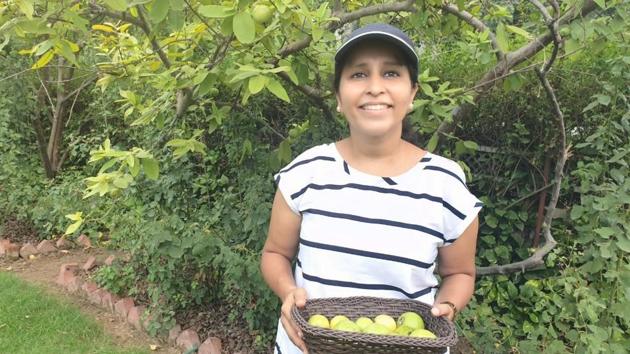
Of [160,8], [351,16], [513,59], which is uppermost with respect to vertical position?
[351,16]

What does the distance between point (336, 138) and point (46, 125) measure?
189 inches

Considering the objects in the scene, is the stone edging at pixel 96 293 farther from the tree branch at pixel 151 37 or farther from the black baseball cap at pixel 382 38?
the black baseball cap at pixel 382 38

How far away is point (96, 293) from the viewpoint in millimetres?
4285

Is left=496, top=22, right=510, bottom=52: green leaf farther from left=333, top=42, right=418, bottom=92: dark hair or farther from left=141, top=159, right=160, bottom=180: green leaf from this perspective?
left=141, top=159, right=160, bottom=180: green leaf

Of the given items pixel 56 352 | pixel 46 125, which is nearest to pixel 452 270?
pixel 56 352

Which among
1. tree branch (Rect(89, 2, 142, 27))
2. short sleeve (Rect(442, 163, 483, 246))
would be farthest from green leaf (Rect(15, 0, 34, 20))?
short sleeve (Rect(442, 163, 483, 246))

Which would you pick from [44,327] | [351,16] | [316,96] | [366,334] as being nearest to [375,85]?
[366,334]

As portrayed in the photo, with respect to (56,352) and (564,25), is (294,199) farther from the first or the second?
(56,352)

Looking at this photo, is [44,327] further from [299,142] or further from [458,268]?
[458,268]

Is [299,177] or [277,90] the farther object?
[277,90]

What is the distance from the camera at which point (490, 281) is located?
3.64 meters

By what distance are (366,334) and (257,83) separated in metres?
1.02

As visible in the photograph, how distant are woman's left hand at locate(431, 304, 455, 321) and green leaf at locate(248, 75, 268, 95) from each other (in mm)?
941

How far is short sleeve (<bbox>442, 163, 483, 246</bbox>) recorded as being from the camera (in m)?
1.60
